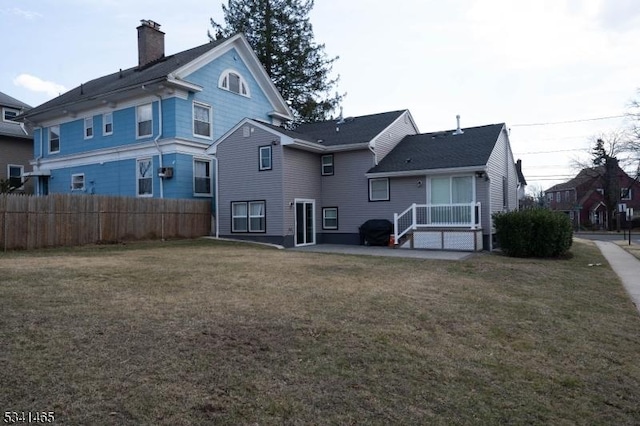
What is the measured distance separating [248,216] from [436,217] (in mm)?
7716

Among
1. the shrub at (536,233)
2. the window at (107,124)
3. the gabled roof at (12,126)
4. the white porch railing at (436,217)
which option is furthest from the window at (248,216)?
the gabled roof at (12,126)

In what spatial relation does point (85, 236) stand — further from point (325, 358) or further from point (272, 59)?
point (272, 59)

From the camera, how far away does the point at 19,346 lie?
453cm

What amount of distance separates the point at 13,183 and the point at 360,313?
2890 centimetres

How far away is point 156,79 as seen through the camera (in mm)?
20109

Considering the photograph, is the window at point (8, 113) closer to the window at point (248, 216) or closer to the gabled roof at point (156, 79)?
the gabled roof at point (156, 79)

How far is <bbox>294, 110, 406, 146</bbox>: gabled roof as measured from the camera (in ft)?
67.3

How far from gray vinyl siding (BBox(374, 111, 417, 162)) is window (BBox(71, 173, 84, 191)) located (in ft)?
50.7

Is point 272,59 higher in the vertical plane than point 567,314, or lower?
higher

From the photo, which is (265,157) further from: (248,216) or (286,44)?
(286,44)

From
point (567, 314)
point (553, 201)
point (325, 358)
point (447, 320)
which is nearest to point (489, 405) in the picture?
point (325, 358)

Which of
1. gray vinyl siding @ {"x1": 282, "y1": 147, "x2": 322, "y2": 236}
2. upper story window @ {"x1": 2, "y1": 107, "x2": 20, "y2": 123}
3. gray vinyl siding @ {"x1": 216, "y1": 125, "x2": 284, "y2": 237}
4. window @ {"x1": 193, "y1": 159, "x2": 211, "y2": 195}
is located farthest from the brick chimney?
upper story window @ {"x1": 2, "y1": 107, "x2": 20, "y2": 123}

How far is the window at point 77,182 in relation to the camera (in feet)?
80.2

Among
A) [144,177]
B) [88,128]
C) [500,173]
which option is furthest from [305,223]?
[88,128]
